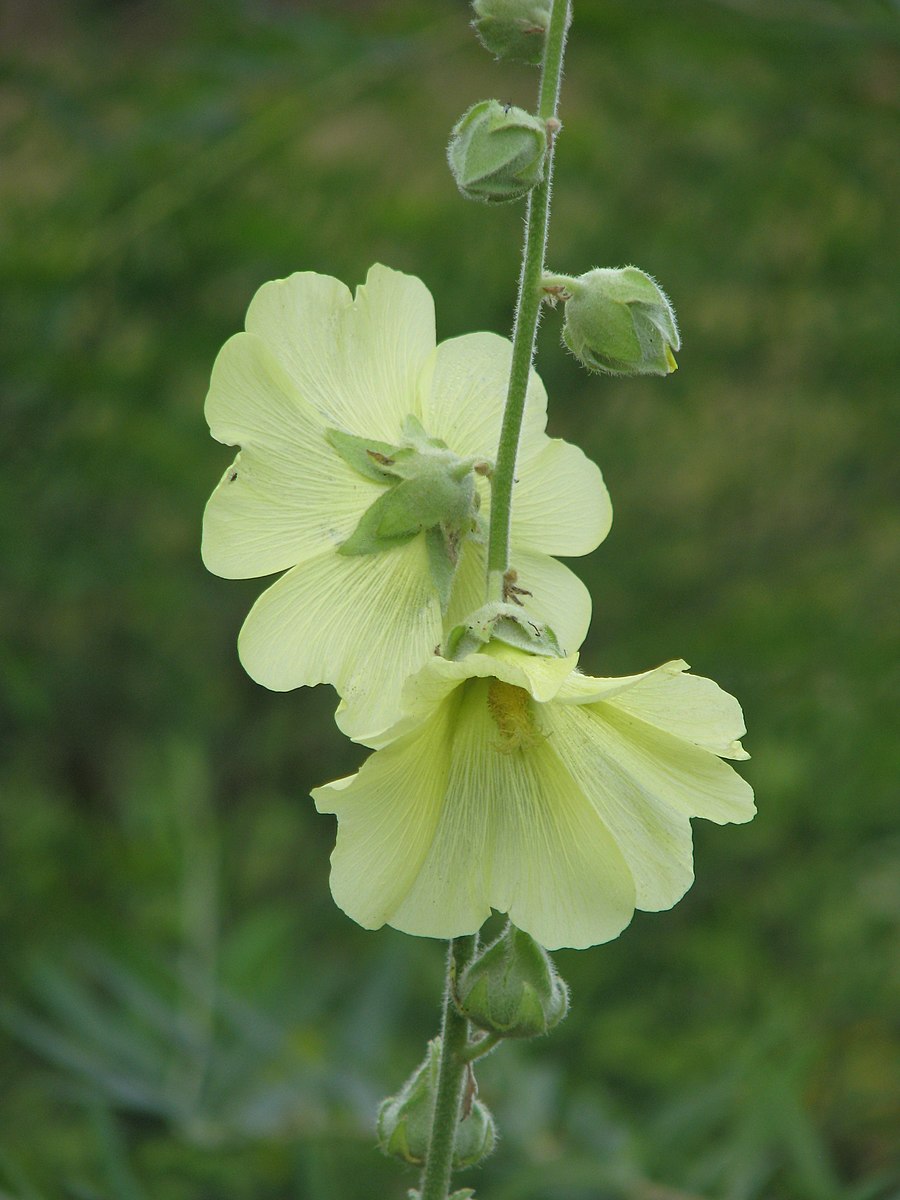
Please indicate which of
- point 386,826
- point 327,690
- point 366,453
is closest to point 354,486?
point 366,453

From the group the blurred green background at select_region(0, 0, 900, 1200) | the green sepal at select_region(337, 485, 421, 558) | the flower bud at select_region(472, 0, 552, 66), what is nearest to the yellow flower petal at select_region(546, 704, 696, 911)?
the green sepal at select_region(337, 485, 421, 558)

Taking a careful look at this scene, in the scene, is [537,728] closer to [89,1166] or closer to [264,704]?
[89,1166]

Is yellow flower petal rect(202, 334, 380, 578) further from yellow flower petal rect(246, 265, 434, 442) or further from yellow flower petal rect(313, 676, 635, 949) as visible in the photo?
yellow flower petal rect(313, 676, 635, 949)

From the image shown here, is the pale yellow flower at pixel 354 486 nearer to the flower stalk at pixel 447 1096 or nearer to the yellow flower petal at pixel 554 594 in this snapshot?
the yellow flower petal at pixel 554 594

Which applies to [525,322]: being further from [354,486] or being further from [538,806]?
[538,806]

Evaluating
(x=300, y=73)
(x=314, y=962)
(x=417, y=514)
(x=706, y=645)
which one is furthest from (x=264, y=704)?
(x=417, y=514)
